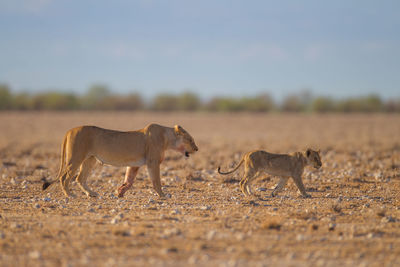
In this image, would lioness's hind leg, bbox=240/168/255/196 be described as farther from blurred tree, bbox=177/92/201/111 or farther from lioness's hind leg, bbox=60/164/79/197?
blurred tree, bbox=177/92/201/111

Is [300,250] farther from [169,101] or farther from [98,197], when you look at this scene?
[169,101]

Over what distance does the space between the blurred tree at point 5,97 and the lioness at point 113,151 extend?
9602 cm

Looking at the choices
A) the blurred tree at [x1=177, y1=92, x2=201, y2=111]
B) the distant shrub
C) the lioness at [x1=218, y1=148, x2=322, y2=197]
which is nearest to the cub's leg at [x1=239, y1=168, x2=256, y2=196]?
the lioness at [x1=218, y1=148, x2=322, y2=197]

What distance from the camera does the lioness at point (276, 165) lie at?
39.2 ft

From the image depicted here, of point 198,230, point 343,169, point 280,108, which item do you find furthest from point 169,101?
point 198,230

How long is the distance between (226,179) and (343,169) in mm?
4907

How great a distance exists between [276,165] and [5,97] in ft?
340

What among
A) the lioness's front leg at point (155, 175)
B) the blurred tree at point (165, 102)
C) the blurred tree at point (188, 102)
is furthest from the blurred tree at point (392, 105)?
the lioness's front leg at point (155, 175)

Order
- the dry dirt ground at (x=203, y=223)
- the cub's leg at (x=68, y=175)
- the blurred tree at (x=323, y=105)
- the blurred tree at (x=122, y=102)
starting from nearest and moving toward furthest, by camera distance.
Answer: the dry dirt ground at (x=203, y=223) → the cub's leg at (x=68, y=175) → the blurred tree at (x=122, y=102) → the blurred tree at (x=323, y=105)

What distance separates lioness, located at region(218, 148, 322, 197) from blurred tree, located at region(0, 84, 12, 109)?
97.4 metres

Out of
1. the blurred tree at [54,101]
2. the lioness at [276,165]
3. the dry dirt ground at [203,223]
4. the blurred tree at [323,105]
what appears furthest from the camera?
the blurred tree at [323,105]

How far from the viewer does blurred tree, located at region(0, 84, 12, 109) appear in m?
100

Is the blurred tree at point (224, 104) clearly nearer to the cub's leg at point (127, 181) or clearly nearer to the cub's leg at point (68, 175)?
the cub's leg at point (127, 181)

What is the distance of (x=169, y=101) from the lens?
123375 mm
